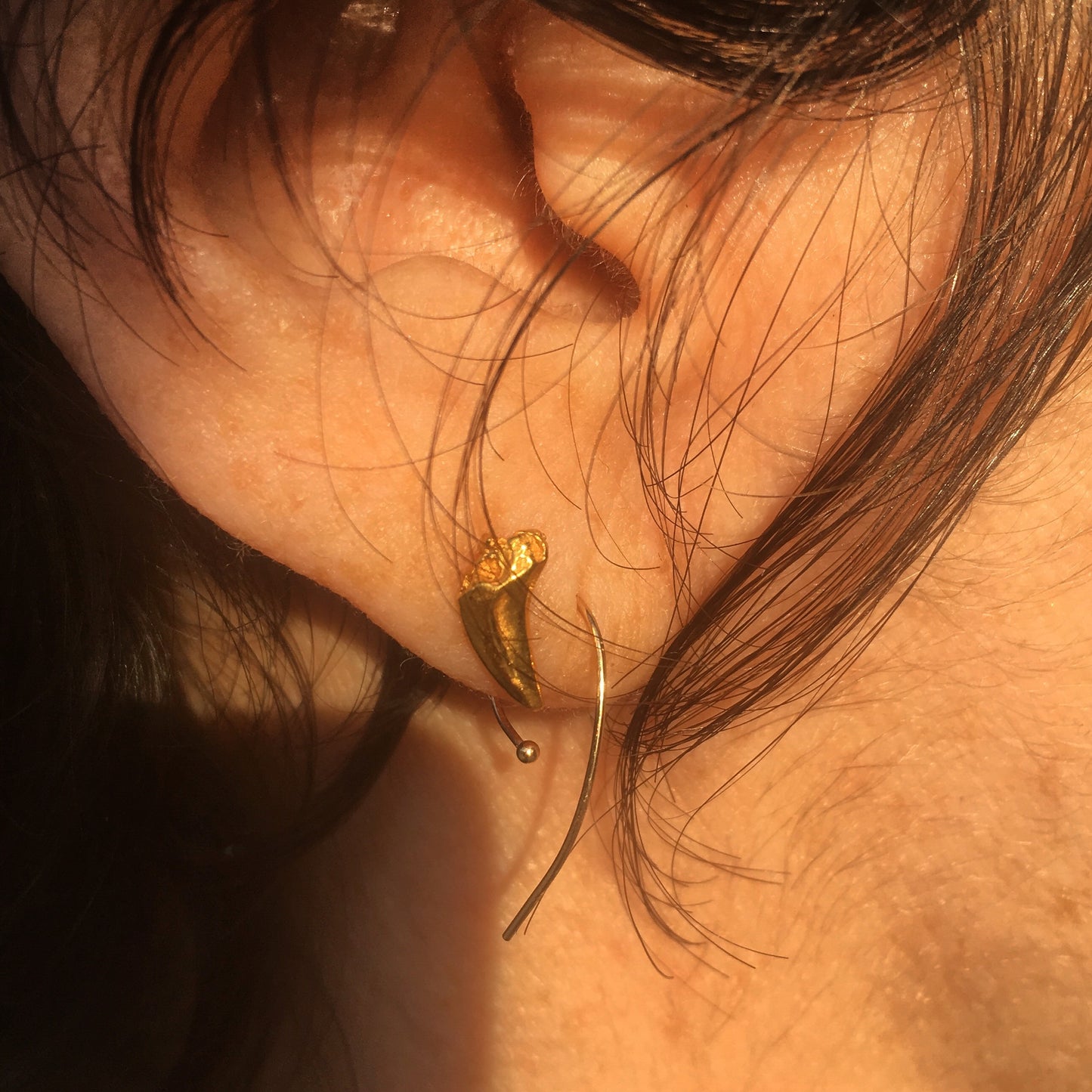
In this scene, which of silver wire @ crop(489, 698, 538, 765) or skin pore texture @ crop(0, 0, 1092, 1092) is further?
silver wire @ crop(489, 698, 538, 765)

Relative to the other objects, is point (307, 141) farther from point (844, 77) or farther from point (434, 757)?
point (434, 757)

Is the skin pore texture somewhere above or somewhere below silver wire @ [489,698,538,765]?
above

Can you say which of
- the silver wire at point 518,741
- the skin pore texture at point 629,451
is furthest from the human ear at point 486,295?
the silver wire at point 518,741

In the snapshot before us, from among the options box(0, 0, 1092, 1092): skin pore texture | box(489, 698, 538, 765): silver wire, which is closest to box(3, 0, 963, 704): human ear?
box(0, 0, 1092, 1092): skin pore texture

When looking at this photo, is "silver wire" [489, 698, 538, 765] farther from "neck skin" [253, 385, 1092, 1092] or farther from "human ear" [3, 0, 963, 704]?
"human ear" [3, 0, 963, 704]

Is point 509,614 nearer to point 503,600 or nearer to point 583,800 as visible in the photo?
point 503,600

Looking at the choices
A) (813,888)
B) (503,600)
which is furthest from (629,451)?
(813,888)
